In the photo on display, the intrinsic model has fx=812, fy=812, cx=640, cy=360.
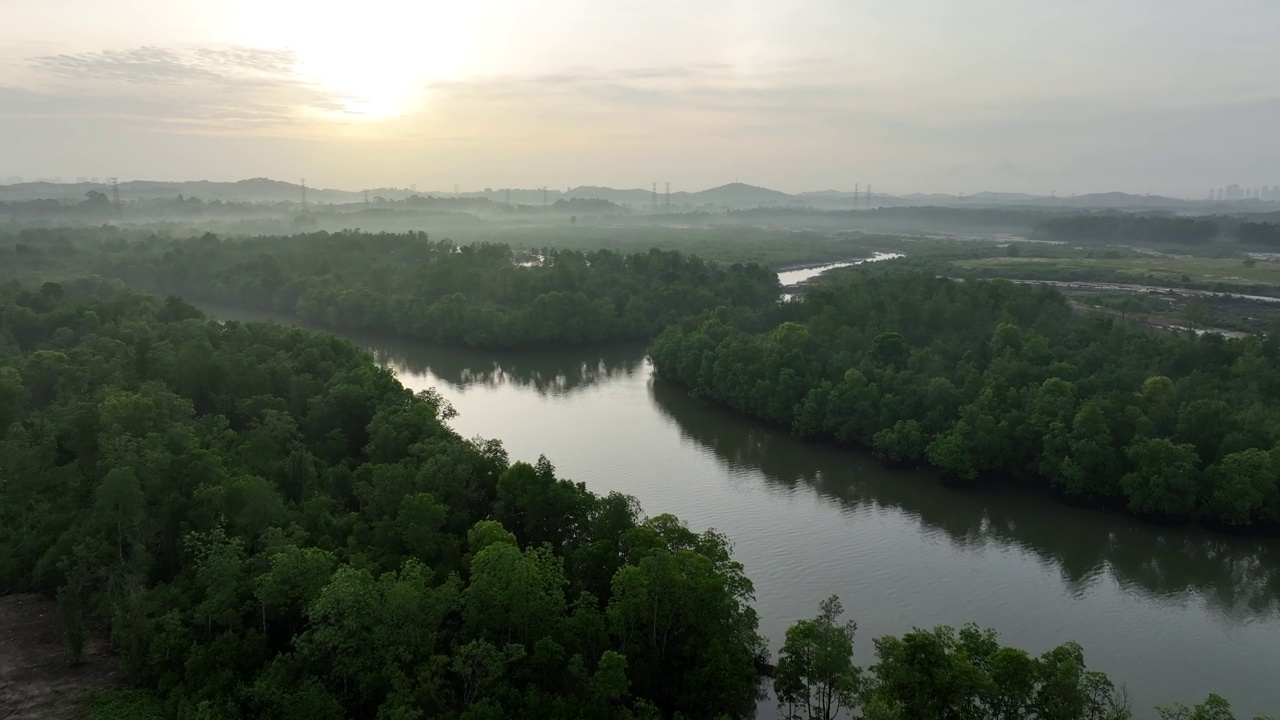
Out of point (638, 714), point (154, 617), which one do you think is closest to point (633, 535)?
point (638, 714)

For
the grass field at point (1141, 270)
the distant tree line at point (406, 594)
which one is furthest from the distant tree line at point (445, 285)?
the grass field at point (1141, 270)

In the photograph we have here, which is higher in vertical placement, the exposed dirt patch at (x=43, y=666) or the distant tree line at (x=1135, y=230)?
the distant tree line at (x=1135, y=230)

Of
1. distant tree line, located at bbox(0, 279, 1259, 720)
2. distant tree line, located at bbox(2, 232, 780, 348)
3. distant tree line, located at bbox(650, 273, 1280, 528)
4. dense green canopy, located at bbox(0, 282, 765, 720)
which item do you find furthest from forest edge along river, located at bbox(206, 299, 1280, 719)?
distant tree line, located at bbox(2, 232, 780, 348)

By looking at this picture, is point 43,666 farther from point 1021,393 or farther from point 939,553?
point 1021,393

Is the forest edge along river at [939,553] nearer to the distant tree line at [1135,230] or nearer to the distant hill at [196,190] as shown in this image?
the distant tree line at [1135,230]

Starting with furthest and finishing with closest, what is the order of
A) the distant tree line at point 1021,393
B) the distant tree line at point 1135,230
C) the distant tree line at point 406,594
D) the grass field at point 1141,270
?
the distant tree line at point 1135,230
the grass field at point 1141,270
the distant tree line at point 1021,393
the distant tree line at point 406,594

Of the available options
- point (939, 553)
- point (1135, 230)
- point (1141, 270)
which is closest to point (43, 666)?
point (939, 553)

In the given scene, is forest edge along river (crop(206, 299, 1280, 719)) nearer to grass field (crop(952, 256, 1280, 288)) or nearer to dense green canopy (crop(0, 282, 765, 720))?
dense green canopy (crop(0, 282, 765, 720))
